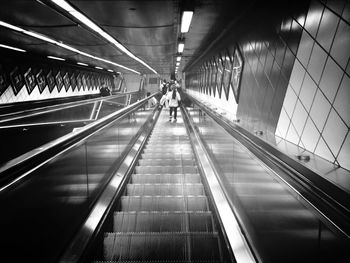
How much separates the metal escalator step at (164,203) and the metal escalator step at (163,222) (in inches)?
13.9

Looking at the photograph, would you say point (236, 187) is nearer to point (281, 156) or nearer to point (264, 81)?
point (281, 156)

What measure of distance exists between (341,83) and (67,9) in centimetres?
433

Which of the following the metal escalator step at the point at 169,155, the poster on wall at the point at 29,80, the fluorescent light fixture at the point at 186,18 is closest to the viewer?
the fluorescent light fixture at the point at 186,18

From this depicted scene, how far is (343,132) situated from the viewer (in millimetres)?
2197

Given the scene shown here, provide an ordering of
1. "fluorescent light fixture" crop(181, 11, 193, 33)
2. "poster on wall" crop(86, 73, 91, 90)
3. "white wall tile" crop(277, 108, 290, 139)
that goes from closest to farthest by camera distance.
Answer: "white wall tile" crop(277, 108, 290, 139) < "fluorescent light fixture" crop(181, 11, 193, 33) < "poster on wall" crop(86, 73, 91, 90)

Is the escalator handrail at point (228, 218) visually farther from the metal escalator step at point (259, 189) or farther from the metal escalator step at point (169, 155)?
the metal escalator step at point (169, 155)

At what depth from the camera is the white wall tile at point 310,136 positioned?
2.61 m

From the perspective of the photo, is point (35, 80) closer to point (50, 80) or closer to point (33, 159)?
point (50, 80)

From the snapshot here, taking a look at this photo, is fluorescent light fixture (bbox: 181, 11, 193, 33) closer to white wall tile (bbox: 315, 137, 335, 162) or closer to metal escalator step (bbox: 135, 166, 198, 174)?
metal escalator step (bbox: 135, 166, 198, 174)

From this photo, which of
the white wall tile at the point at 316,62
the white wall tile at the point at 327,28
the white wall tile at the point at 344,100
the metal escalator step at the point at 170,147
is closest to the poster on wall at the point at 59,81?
the metal escalator step at the point at 170,147

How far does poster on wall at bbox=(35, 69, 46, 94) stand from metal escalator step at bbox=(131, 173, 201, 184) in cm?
1016

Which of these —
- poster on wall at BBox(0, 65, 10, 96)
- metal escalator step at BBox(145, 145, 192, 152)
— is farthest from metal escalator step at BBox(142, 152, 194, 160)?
poster on wall at BBox(0, 65, 10, 96)

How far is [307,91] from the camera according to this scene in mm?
2820

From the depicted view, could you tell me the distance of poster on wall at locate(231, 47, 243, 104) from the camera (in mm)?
5707
